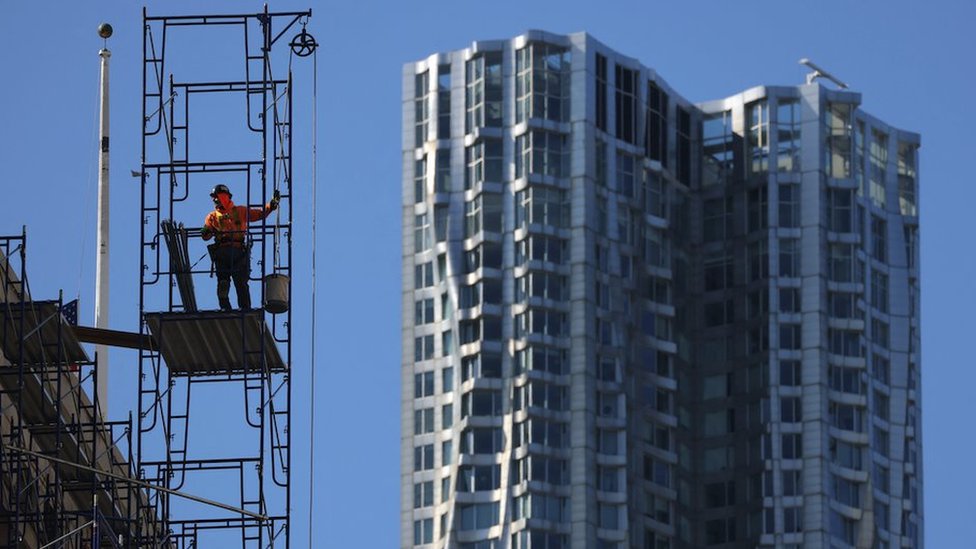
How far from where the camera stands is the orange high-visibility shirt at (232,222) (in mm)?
52438

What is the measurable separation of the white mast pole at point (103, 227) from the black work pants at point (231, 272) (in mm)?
13337

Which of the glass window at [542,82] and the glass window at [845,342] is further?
the glass window at [845,342]

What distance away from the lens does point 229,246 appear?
5278 cm

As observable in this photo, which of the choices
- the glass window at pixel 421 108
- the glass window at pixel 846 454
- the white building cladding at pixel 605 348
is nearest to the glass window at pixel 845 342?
the white building cladding at pixel 605 348

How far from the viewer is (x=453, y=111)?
190375 millimetres

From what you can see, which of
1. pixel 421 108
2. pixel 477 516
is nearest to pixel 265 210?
pixel 477 516

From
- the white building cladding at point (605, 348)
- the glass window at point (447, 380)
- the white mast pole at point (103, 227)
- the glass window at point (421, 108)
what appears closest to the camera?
the white mast pole at point (103, 227)

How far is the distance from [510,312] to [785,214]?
25.1m

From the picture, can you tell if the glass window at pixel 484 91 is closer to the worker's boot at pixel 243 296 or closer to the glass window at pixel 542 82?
the glass window at pixel 542 82

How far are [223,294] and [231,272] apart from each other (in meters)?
0.43

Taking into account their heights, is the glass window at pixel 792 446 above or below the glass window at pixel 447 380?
below

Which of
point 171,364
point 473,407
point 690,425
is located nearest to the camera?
point 171,364

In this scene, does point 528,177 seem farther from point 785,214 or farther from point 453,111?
point 785,214

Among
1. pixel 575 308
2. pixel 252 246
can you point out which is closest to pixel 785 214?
pixel 575 308
